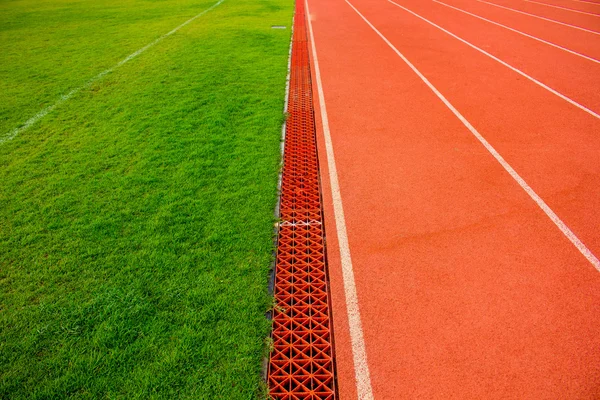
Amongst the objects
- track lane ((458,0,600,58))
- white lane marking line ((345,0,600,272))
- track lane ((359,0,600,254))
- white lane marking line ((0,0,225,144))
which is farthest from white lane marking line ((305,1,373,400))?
track lane ((458,0,600,58))

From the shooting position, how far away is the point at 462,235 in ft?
12.5

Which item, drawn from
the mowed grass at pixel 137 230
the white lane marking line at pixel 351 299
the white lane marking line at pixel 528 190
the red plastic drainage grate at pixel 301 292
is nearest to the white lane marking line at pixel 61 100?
the mowed grass at pixel 137 230

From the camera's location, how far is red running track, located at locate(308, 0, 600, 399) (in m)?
2.66

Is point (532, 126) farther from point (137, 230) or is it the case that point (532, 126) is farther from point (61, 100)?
point (61, 100)

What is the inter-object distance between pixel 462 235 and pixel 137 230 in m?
3.30

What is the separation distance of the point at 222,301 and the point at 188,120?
3807 millimetres

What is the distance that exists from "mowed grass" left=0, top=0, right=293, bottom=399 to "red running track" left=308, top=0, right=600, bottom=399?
0.86 metres

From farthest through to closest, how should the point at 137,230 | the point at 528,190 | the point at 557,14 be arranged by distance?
1. the point at 557,14
2. the point at 528,190
3. the point at 137,230

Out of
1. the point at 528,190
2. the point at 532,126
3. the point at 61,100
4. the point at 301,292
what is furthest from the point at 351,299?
the point at 61,100

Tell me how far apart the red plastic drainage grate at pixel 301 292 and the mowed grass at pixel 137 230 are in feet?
0.52

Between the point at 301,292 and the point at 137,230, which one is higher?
the point at 137,230

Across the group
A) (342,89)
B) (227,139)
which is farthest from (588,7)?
(227,139)

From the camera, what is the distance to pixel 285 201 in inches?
170

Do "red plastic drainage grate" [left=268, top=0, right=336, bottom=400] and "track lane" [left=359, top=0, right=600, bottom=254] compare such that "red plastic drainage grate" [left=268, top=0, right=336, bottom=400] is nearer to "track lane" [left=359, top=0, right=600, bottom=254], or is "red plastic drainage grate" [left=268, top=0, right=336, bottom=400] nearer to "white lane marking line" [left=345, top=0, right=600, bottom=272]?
"white lane marking line" [left=345, top=0, right=600, bottom=272]
